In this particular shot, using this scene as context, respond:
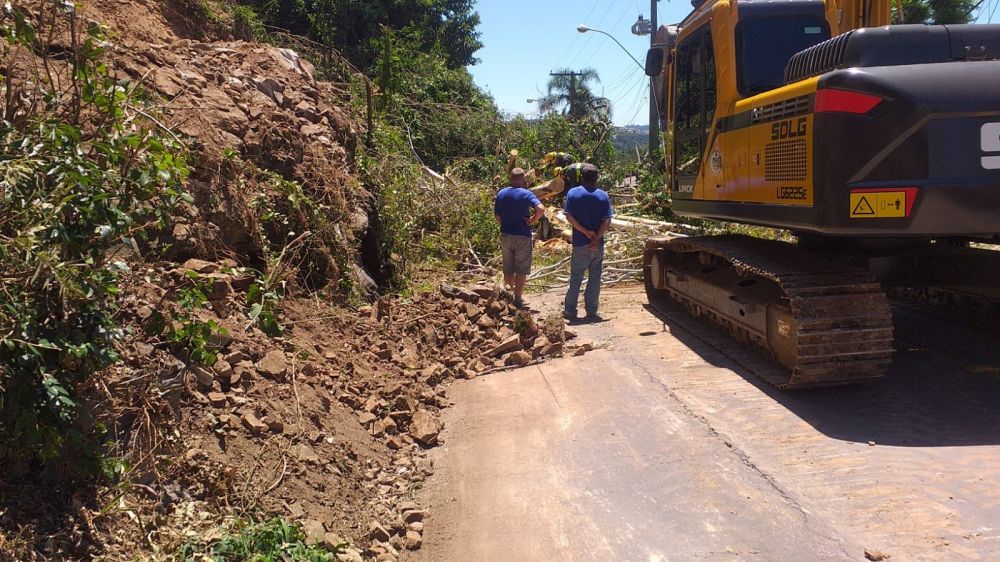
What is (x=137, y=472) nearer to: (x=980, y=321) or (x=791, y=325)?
(x=791, y=325)

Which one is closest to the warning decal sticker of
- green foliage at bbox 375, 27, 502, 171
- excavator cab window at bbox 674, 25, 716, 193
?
excavator cab window at bbox 674, 25, 716, 193

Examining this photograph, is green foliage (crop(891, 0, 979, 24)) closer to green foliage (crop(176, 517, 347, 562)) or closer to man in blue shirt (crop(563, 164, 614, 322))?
man in blue shirt (crop(563, 164, 614, 322))

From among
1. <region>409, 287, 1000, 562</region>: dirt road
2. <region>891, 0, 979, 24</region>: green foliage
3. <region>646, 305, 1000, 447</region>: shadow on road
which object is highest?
<region>891, 0, 979, 24</region>: green foliage

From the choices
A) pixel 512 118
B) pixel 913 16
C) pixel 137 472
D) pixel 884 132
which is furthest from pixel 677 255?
pixel 913 16

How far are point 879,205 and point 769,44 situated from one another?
255cm

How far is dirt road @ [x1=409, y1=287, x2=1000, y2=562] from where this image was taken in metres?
3.97

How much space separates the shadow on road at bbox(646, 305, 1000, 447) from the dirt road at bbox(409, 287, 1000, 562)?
0.02m

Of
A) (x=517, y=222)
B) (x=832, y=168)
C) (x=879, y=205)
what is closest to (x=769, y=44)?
(x=832, y=168)

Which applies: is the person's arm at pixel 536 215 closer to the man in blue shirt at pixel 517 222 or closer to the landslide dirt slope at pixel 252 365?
the man in blue shirt at pixel 517 222

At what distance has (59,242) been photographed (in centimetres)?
359

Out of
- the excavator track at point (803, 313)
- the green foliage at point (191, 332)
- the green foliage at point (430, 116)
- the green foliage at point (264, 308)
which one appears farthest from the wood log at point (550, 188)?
the green foliage at point (191, 332)

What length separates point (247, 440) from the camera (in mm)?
4539

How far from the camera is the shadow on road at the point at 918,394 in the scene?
513cm

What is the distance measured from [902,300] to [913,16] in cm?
2014
